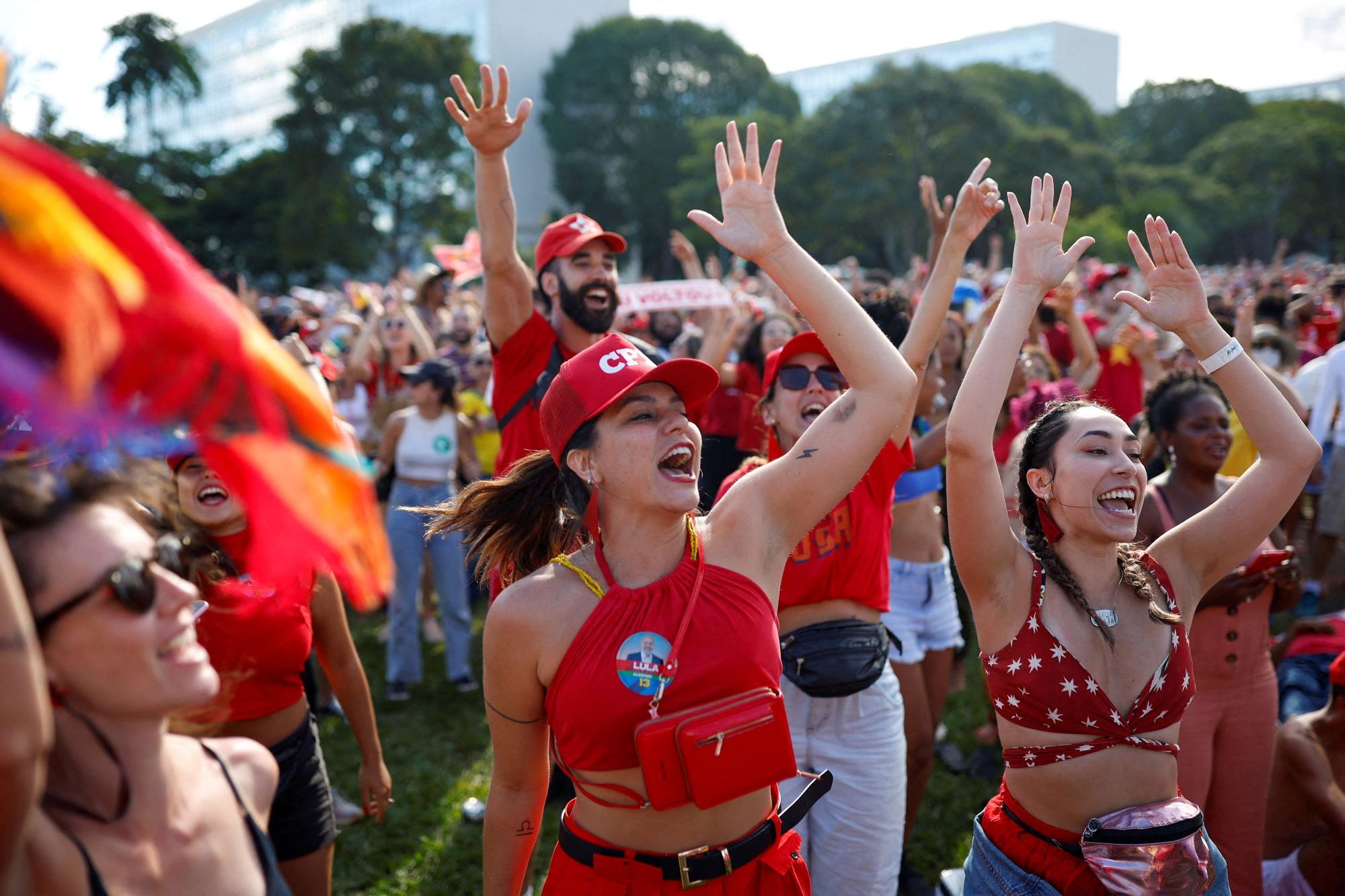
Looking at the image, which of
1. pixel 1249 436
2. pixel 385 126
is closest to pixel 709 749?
pixel 1249 436

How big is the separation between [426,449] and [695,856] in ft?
16.4

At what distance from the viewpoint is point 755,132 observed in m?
2.58

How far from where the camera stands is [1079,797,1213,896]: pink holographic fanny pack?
2426 millimetres

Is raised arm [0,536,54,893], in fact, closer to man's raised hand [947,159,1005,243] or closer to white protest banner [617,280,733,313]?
man's raised hand [947,159,1005,243]

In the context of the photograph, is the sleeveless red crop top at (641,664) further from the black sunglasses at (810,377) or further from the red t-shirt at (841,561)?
the black sunglasses at (810,377)

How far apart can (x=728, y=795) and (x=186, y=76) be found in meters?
54.1

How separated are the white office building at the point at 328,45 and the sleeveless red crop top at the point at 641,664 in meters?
63.1

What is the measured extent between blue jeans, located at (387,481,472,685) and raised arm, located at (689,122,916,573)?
4295 mm

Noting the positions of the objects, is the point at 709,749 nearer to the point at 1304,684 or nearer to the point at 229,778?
the point at 229,778

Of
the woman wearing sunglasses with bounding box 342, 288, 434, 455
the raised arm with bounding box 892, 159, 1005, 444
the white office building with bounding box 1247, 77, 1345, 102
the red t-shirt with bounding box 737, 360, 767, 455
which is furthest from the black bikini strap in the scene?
the white office building with bounding box 1247, 77, 1345, 102

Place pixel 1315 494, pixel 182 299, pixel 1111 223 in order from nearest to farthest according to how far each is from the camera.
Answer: pixel 182 299
pixel 1315 494
pixel 1111 223

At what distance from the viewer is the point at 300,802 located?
304cm

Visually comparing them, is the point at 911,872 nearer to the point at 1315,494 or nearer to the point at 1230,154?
the point at 1315,494

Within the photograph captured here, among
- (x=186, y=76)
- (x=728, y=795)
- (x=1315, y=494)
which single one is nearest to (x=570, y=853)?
(x=728, y=795)
